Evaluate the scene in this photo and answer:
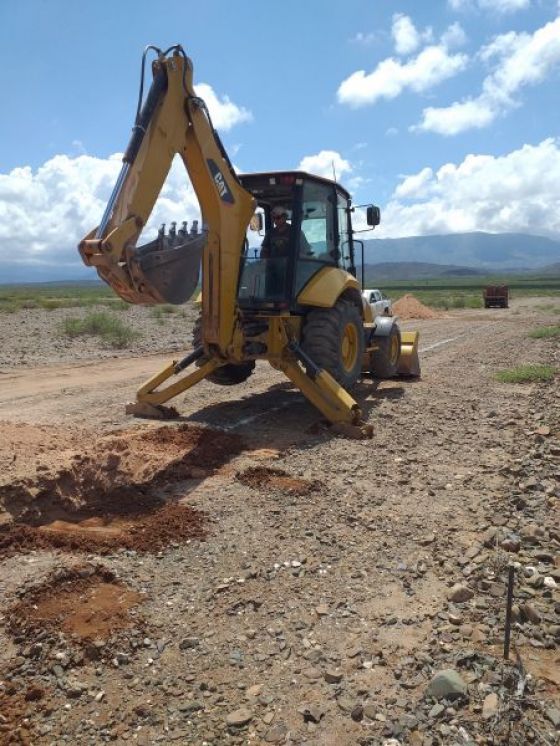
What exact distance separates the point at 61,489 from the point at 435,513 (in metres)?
3.02

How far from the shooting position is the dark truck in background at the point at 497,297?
39.6 metres

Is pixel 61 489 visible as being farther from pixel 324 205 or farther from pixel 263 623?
pixel 324 205

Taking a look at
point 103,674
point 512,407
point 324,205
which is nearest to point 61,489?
point 103,674

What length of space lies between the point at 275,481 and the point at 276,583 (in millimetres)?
1791

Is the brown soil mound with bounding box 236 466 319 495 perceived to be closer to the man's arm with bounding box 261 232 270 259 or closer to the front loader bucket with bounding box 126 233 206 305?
the front loader bucket with bounding box 126 233 206 305

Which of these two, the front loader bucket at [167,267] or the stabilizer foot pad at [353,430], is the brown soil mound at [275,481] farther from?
the front loader bucket at [167,267]

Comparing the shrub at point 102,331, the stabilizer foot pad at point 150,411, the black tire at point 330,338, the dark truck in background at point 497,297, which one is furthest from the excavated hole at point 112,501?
the dark truck in background at point 497,297

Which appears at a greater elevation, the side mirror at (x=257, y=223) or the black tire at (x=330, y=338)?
the side mirror at (x=257, y=223)

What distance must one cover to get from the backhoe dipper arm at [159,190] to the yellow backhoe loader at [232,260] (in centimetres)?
1

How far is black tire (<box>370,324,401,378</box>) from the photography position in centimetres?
1059

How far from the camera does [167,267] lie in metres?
6.06

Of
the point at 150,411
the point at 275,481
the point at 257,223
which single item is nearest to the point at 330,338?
the point at 257,223

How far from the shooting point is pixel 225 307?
275 inches

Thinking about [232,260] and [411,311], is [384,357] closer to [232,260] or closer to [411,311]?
[232,260]
